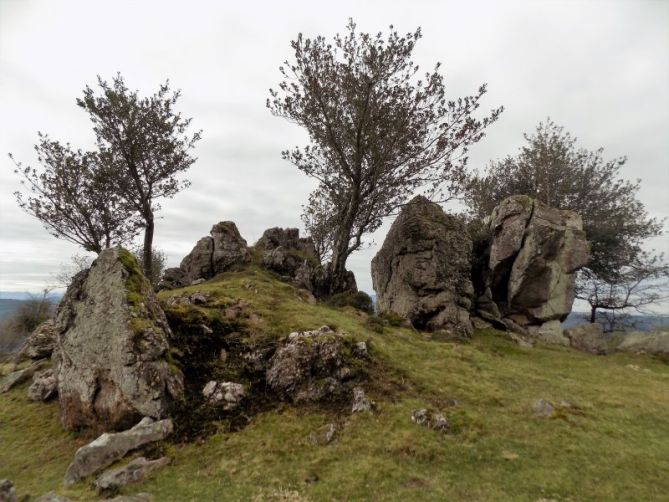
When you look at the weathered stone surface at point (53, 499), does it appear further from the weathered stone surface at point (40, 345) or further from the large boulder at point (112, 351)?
the weathered stone surface at point (40, 345)

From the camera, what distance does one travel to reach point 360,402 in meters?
14.4

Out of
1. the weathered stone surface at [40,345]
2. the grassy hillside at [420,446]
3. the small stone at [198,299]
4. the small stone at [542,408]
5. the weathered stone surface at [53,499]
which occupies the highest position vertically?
the small stone at [198,299]

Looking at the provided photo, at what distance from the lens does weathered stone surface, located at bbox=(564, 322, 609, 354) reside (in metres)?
28.9

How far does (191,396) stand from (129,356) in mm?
2700

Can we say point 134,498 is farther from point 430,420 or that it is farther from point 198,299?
point 198,299

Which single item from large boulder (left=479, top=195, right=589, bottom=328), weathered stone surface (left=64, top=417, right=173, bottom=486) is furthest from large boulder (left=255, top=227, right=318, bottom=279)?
weathered stone surface (left=64, top=417, right=173, bottom=486)

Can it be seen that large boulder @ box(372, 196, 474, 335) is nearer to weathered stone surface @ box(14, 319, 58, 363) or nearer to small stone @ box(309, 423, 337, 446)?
→ small stone @ box(309, 423, 337, 446)

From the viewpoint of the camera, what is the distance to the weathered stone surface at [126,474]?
10406 mm

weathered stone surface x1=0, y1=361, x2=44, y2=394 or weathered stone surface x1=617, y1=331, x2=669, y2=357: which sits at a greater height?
weathered stone surface x1=617, y1=331, x2=669, y2=357

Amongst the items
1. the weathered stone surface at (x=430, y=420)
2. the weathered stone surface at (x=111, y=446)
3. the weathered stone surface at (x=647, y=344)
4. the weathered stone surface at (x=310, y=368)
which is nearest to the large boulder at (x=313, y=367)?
the weathered stone surface at (x=310, y=368)

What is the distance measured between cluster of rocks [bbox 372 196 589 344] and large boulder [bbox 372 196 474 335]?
0.23 feet

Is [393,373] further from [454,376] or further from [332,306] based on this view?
[332,306]

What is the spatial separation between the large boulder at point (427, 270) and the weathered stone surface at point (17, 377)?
73.7 ft

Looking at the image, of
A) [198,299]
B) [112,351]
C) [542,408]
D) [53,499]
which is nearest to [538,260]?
[542,408]
